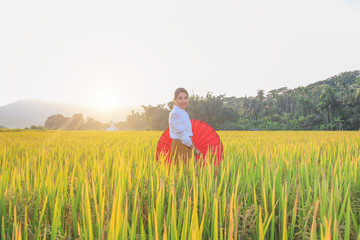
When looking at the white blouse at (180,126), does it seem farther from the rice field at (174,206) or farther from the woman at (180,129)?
the rice field at (174,206)

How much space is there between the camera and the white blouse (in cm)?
220

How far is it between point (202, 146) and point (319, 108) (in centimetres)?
3041

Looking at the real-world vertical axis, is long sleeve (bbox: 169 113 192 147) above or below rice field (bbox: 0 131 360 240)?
above

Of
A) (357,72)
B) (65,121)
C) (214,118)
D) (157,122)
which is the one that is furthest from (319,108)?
(357,72)

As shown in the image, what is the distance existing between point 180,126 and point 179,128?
0.03 meters

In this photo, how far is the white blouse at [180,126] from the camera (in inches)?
86.7

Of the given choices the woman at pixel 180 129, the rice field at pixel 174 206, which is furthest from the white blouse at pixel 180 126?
the rice field at pixel 174 206

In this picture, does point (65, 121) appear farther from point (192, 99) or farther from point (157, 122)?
point (192, 99)

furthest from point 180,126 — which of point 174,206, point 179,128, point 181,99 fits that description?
point 174,206

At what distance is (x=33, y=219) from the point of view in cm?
98

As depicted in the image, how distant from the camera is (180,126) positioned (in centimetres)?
Result: 223

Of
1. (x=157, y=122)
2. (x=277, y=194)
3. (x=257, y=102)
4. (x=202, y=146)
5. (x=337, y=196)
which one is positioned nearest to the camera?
(x=337, y=196)

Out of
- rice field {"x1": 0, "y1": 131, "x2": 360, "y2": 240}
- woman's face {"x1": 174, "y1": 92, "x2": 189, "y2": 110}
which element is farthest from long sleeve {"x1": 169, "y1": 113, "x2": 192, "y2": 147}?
rice field {"x1": 0, "y1": 131, "x2": 360, "y2": 240}

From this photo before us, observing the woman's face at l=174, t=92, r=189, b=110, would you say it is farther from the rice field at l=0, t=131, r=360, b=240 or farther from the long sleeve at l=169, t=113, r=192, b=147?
the rice field at l=0, t=131, r=360, b=240
